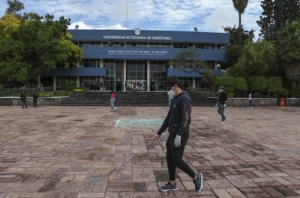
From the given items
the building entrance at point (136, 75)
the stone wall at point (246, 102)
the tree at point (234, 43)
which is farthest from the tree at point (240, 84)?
the building entrance at point (136, 75)

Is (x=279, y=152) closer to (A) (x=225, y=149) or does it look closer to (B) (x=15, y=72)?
(A) (x=225, y=149)

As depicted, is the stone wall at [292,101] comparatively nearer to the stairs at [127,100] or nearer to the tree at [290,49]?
the tree at [290,49]

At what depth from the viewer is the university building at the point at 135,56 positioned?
38344 mm

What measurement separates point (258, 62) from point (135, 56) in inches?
697

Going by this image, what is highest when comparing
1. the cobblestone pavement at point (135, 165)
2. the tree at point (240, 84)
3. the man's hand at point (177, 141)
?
the tree at point (240, 84)

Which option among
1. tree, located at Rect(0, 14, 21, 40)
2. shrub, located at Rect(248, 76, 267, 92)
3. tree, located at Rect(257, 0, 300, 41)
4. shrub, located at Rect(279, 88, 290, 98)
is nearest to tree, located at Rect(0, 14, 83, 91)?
tree, located at Rect(0, 14, 21, 40)

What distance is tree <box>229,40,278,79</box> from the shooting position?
27047 millimetres

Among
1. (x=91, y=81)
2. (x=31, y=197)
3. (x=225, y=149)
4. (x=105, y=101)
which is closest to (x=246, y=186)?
(x=225, y=149)

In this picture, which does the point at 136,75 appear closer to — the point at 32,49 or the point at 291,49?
the point at 32,49

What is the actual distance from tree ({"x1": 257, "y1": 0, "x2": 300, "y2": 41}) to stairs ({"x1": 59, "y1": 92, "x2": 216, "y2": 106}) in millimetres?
23392

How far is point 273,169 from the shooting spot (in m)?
5.07

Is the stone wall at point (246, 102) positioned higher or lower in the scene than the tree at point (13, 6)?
lower

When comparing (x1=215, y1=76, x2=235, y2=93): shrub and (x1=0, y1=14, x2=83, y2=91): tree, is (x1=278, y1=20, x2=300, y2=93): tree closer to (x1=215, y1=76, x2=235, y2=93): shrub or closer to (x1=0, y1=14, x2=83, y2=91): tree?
(x1=215, y1=76, x2=235, y2=93): shrub

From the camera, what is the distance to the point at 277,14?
4444 centimetres
